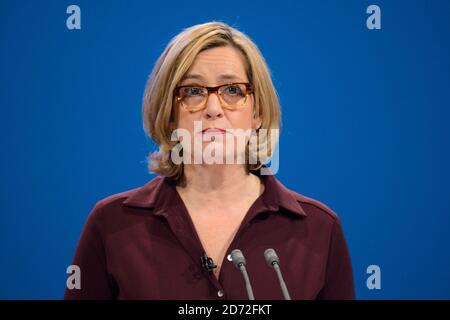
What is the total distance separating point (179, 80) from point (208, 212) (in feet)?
1.37

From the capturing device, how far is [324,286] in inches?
65.7

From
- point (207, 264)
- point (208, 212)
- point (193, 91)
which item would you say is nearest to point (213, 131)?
point (193, 91)

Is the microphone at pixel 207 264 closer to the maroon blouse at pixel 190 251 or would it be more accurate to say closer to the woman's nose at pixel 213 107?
the maroon blouse at pixel 190 251

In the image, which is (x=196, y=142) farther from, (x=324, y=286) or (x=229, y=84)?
(x=324, y=286)

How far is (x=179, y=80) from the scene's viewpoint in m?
1.64

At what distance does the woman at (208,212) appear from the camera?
1.55 m

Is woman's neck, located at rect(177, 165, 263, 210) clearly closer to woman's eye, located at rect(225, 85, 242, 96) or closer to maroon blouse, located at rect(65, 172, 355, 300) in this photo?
maroon blouse, located at rect(65, 172, 355, 300)

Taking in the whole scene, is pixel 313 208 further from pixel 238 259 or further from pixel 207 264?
pixel 238 259

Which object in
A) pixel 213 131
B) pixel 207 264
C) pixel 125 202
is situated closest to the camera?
pixel 207 264

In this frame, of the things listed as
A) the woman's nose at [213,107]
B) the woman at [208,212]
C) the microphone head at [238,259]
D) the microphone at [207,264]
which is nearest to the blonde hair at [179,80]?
the woman at [208,212]

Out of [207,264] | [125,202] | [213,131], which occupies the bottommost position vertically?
[207,264]

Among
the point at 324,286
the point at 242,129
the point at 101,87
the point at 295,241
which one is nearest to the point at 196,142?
the point at 242,129

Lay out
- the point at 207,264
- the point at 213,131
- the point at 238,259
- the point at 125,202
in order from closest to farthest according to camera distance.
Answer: the point at 238,259 → the point at 207,264 → the point at 213,131 → the point at 125,202

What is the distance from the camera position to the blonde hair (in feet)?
5.40
